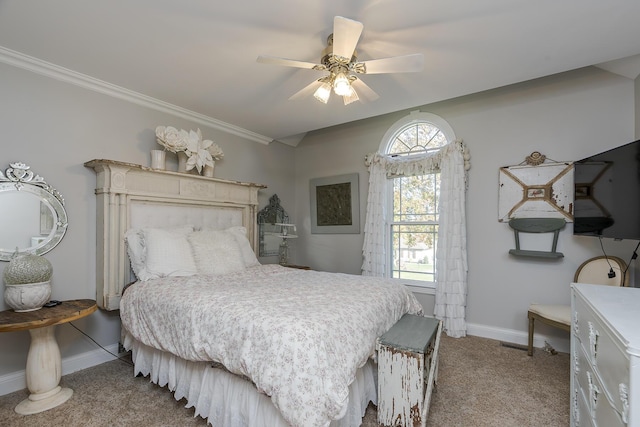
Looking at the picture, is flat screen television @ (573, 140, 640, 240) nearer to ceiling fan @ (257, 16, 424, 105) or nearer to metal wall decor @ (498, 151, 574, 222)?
metal wall decor @ (498, 151, 574, 222)

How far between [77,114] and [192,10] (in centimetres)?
157

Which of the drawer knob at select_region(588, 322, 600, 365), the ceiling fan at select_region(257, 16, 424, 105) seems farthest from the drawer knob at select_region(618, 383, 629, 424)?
the ceiling fan at select_region(257, 16, 424, 105)

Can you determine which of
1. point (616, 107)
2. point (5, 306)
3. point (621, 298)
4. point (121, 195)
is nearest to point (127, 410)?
point (5, 306)

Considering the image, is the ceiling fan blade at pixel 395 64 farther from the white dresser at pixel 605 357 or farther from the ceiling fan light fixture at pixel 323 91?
the white dresser at pixel 605 357

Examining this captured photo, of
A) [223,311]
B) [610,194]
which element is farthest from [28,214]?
[610,194]

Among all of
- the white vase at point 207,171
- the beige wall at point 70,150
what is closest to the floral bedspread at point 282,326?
the beige wall at point 70,150

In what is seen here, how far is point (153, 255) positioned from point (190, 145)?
122 cm

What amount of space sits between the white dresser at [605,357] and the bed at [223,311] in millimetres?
965

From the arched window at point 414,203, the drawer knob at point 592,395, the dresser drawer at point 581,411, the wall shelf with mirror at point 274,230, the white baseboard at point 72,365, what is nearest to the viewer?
the drawer knob at point 592,395

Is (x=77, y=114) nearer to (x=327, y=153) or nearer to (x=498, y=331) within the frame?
(x=327, y=153)

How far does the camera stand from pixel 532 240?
298 centimetres

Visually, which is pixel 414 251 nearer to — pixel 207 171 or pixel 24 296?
pixel 207 171

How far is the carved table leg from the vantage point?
6.47 feet

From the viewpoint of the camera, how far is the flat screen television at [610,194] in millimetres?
1840
